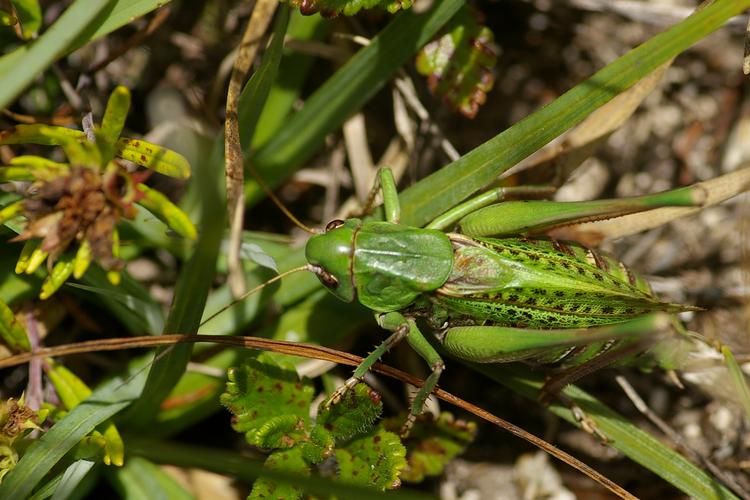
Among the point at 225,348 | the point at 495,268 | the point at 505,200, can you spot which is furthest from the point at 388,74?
the point at 225,348

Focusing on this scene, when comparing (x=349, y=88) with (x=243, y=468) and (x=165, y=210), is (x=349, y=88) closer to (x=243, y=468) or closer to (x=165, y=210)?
(x=165, y=210)

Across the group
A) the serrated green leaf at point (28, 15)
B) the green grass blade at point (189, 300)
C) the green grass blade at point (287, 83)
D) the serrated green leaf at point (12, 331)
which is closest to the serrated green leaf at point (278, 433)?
the green grass blade at point (189, 300)

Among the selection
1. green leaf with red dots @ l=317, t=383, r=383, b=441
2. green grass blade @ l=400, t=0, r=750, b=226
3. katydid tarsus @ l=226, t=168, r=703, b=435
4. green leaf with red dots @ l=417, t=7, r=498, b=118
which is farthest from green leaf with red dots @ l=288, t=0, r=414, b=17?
green leaf with red dots @ l=317, t=383, r=383, b=441

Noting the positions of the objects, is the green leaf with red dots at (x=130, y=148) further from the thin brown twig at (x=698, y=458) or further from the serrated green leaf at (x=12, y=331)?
the thin brown twig at (x=698, y=458)

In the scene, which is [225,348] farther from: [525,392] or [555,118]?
[555,118]

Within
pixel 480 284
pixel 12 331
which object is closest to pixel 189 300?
pixel 12 331

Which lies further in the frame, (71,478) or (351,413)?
(351,413)
